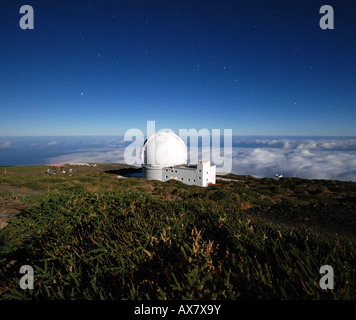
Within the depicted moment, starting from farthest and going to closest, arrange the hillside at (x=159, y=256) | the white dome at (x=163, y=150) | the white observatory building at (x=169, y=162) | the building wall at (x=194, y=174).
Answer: the white dome at (x=163, y=150) < the white observatory building at (x=169, y=162) < the building wall at (x=194, y=174) < the hillside at (x=159, y=256)

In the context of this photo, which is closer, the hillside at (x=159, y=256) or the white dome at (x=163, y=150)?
the hillside at (x=159, y=256)

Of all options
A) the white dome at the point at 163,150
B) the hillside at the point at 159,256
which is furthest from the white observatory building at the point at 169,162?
the hillside at the point at 159,256

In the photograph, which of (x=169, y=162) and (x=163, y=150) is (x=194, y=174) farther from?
(x=163, y=150)

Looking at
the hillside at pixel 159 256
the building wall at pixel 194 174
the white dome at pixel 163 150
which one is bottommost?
the building wall at pixel 194 174

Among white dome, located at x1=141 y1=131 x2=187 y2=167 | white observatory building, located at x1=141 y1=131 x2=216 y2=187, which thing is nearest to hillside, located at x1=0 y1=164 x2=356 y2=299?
white observatory building, located at x1=141 y1=131 x2=216 y2=187

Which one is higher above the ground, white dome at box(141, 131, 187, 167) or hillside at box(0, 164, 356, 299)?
white dome at box(141, 131, 187, 167)

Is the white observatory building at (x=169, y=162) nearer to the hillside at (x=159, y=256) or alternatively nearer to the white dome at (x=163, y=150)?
the white dome at (x=163, y=150)

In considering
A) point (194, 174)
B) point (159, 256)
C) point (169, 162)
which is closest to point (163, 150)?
point (169, 162)

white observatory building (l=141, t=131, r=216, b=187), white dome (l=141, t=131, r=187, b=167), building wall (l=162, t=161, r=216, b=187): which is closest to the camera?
building wall (l=162, t=161, r=216, b=187)

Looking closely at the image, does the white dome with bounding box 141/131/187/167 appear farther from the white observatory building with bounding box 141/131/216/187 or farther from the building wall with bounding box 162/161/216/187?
the building wall with bounding box 162/161/216/187
